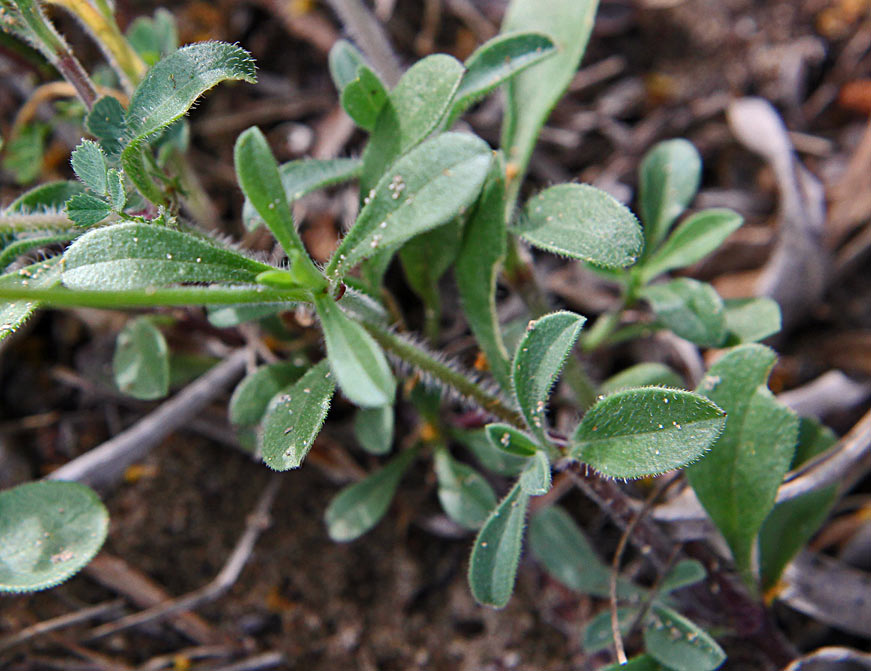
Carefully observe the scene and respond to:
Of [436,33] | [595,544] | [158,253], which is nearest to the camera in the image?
[158,253]

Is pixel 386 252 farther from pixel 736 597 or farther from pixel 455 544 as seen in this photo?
pixel 736 597

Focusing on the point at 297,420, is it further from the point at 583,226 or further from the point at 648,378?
the point at 648,378

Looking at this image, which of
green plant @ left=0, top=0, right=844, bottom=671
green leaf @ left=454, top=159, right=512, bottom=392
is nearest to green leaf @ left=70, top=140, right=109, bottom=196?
green plant @ left=0, top=0, right=844, bottom=671

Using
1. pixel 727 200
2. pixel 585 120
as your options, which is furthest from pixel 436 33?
pixel 727 200

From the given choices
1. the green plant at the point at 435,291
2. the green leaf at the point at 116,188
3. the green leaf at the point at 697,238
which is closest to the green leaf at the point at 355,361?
the green plant at the point at 435,291

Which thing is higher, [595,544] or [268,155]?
[268,155]

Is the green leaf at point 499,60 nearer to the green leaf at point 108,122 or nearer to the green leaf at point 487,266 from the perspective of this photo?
the green leaf at point 487,266

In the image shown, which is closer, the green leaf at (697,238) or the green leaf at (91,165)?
the green leaf at (91,165)
